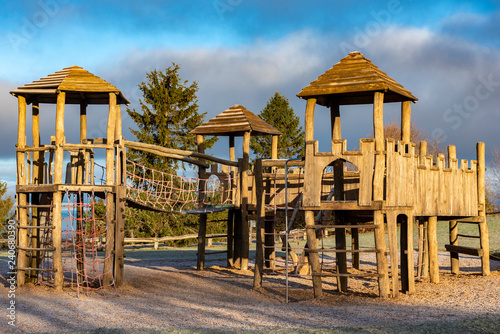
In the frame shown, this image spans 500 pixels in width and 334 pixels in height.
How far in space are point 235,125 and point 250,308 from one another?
843 centimetres

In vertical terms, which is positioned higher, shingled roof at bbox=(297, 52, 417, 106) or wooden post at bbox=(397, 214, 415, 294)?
shingled roof at bbox=(297, 52, 417, 106)

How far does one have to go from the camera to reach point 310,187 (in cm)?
1173

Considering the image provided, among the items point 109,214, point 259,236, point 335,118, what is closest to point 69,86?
point 109,214

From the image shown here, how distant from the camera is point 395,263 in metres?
11.9

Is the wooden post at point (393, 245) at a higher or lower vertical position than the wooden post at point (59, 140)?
lower

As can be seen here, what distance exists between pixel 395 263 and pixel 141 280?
22.6ft

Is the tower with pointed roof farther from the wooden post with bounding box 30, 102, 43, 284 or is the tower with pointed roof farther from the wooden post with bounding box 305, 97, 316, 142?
the wooden post with bounding box 30, 102, 43, 284

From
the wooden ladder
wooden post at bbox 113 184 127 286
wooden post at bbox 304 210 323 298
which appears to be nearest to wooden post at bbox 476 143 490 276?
the wooden ladder

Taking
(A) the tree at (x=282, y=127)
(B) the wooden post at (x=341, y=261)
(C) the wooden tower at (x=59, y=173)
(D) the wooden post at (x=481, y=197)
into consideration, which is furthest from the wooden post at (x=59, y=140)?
(A) the tree at (x=282, y=127)

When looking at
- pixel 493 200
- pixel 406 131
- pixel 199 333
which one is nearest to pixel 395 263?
pixel 406 131

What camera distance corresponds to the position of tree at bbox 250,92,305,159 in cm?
4122

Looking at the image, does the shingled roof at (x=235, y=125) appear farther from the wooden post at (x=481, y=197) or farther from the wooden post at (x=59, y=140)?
the wooden post at (x=481, y=197)

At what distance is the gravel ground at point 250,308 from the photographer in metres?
8.55

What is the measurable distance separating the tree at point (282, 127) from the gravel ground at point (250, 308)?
1018 inches
